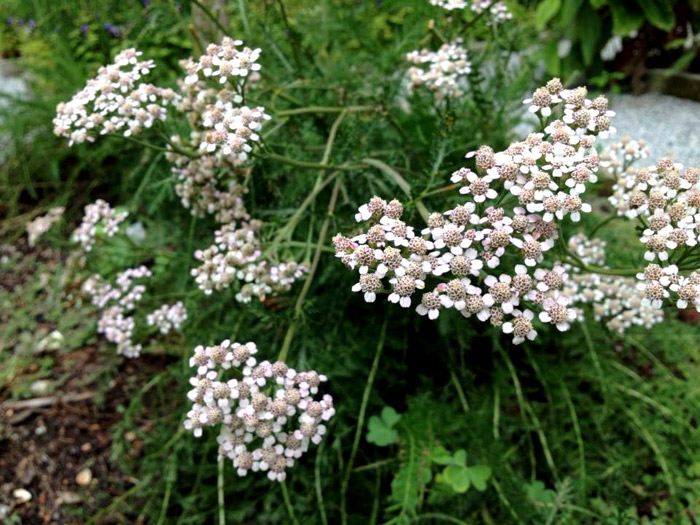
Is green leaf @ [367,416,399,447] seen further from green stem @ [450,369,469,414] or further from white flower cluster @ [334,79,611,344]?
white flower cluster @ [334,79,611,344]

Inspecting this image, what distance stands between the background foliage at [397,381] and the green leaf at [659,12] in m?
1.22

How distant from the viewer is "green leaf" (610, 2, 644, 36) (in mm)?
3236

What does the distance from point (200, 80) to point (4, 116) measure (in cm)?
249

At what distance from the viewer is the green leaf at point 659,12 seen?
321cm

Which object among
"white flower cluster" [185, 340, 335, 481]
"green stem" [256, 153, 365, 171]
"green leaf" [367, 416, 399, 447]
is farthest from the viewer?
"green leaf" [367, 416, 399, 447]

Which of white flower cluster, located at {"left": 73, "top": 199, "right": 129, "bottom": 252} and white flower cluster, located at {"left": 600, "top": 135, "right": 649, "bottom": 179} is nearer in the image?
white flower cluster, located at {"left": 600, "top": 135, "right": 649, "bottom": 179}

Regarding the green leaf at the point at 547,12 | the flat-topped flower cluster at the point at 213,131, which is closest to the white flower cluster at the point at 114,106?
the flat-topped flower cluster at the point at 213,131

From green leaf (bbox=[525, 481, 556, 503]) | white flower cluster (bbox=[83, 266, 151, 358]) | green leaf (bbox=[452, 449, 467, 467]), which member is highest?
white flower cluster (bbox=[83, 266, 151, 358])

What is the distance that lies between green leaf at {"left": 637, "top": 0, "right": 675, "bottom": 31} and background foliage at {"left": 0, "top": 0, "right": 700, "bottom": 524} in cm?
122

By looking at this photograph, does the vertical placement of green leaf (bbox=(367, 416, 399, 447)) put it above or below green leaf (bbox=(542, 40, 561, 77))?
below

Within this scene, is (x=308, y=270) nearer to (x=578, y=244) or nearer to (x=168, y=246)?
(x=578, y=244)

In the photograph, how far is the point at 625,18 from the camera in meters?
3.26

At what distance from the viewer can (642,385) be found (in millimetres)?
1994

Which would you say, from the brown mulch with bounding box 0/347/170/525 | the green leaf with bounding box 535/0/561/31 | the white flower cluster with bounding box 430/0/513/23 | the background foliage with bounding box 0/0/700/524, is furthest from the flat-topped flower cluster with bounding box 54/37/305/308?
the green leaf with bounding box 535/0/561/31
